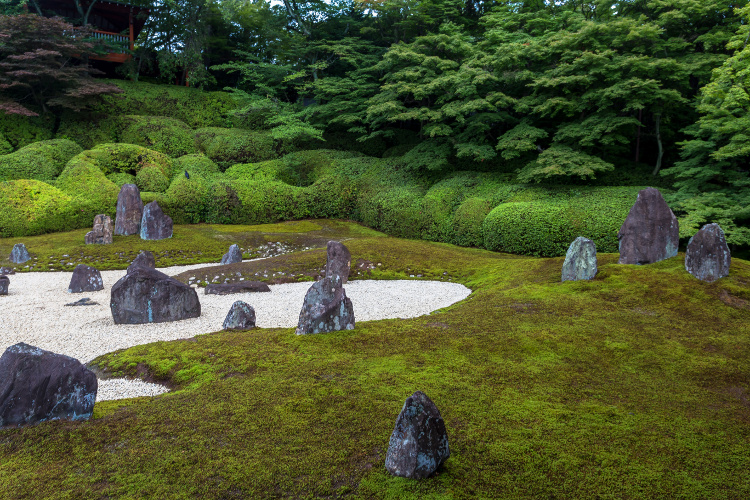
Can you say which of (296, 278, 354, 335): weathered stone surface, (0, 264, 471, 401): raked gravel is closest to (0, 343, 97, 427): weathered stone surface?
(0, 264, 471, 401): raked gravel

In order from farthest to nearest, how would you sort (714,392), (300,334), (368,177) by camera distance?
(368,177) < (300,334) < (714,392)

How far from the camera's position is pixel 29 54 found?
1972cm

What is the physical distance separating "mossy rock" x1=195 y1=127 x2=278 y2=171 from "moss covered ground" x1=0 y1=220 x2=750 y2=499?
19.0 metres

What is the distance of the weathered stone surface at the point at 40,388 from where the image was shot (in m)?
3.69

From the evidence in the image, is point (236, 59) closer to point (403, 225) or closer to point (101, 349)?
point (403, 225)

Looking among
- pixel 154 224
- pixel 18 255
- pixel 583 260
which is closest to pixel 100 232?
pixel 154 224

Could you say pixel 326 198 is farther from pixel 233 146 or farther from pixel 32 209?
pixel 32 209

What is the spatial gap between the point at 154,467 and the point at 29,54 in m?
23.3

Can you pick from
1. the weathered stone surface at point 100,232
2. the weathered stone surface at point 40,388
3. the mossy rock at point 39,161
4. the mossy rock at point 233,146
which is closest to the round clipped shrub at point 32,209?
the mossy rock at point 39,161

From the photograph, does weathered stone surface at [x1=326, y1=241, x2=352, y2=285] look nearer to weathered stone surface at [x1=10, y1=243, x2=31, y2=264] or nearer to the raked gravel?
the raked gravel

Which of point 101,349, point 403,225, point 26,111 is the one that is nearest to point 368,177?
point 403,225

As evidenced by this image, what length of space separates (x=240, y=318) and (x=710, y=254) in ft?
25.9

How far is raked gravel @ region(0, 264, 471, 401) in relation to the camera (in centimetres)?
669

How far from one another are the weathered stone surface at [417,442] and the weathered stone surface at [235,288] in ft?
26.1
